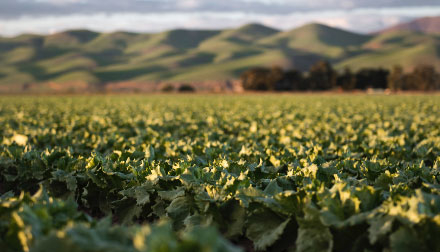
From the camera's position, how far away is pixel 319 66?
3573 inches

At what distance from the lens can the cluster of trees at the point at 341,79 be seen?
84938 millimetres

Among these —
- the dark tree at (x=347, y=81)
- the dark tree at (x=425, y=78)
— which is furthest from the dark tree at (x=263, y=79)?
the dark tree at (x=425, y=78)

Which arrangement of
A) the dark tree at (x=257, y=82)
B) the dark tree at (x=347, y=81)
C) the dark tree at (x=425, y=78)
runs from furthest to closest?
the dark tree at (x=257, y=82), the dark tree at (x=347, y=81), the dark tree at (x=425, y=78)

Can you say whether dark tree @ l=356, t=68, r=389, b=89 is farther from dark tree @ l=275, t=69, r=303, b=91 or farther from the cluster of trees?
dark tree @ l=275, t=69, r=303, b=91

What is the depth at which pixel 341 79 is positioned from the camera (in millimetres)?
89250

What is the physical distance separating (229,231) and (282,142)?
545 cm

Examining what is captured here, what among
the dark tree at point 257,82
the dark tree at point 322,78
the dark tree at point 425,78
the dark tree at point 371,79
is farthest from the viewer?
the dark tree at point 322,78

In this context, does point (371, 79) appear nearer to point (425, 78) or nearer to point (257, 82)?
point (425, 78)

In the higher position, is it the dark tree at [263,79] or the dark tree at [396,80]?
the dark tree at [263,79]

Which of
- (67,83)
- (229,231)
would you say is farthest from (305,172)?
(67,83)

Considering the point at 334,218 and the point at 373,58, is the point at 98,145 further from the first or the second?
the point at 373,58

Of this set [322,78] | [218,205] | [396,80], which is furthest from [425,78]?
[218,205]

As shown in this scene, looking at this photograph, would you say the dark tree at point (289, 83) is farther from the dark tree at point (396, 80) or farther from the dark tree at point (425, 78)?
the dark tree at point (425, 78)

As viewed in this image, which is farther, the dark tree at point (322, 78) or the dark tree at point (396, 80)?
the dark tree at point (322, 78)
